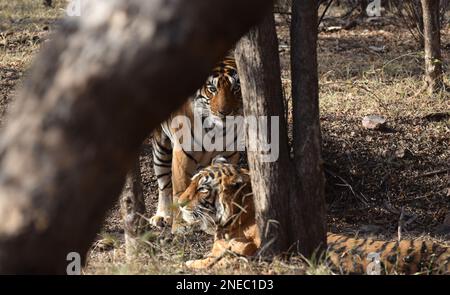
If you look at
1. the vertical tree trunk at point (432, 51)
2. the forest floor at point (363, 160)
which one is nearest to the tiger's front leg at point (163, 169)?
the forest floor at point (363, 160)

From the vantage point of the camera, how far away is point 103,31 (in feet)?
7.98

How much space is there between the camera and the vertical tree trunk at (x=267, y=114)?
407 cm

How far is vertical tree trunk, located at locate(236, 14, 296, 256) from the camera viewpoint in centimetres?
407

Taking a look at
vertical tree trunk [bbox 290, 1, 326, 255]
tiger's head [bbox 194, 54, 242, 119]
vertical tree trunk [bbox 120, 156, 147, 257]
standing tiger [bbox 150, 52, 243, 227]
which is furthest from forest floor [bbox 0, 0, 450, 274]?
tiger's head [bbox 194, 54, 242, 119]

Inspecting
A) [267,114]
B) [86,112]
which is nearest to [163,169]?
[267,114]

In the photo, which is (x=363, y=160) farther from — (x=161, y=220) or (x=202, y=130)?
(x=161, y=220)

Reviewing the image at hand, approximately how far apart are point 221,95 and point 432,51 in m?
2.50

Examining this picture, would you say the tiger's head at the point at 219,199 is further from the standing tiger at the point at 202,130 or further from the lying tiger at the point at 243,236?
the standing tiger at the point at 202,130

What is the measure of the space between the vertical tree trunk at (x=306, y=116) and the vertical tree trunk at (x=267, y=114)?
6cm

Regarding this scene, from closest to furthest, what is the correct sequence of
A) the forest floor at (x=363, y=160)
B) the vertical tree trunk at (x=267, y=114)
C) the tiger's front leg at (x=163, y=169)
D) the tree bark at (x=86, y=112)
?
1. the tree bark at (x=86, y=112)
2. the vertical tree trunk at (x=267, y=114)
3. the forest floor at (x=363, y=160)
4. the tiger's front leg at (x=163, y=169)

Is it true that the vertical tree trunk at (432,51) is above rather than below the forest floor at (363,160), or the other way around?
above

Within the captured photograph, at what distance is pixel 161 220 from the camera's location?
6.09 meters
